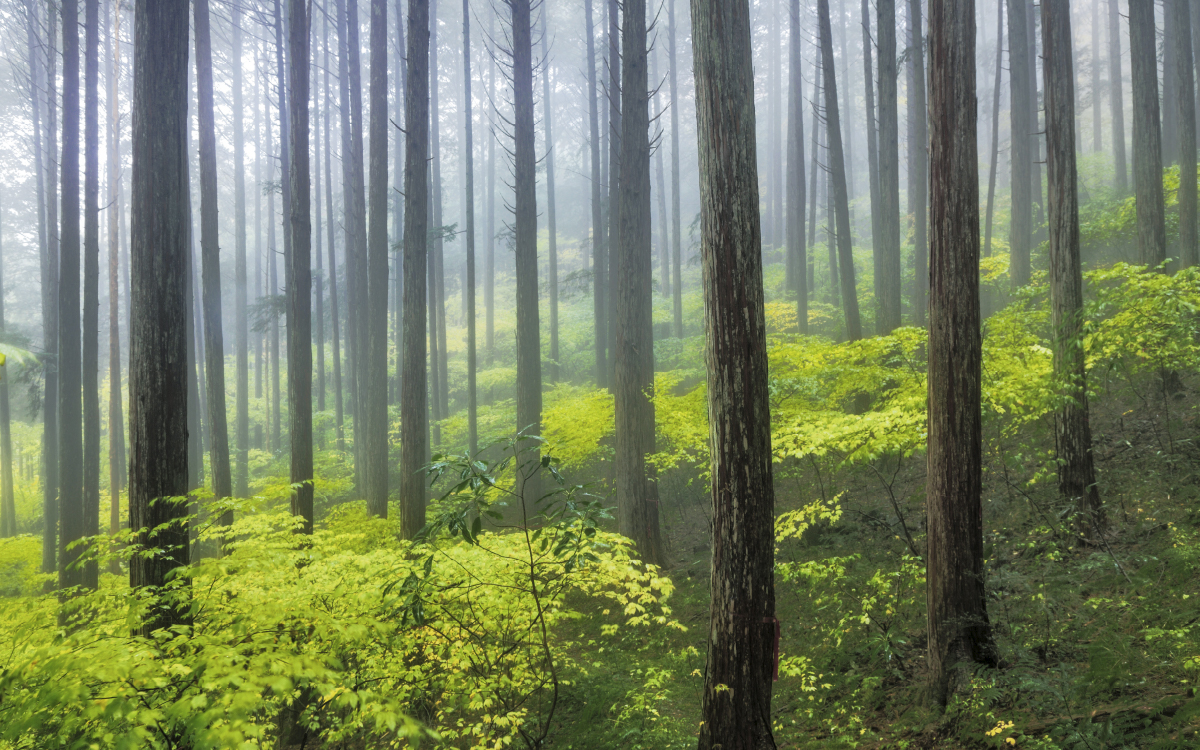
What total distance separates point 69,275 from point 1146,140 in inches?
753

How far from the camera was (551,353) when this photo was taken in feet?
77.5

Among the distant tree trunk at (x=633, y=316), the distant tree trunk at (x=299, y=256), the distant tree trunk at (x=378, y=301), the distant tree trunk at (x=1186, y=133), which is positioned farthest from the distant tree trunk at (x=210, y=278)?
the distant tree trunk at (x=1186, y=133)

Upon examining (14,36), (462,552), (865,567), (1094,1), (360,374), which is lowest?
(865,567)

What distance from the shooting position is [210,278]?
39.7 ft

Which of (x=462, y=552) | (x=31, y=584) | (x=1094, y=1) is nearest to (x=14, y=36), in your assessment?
(x=31, y=584)

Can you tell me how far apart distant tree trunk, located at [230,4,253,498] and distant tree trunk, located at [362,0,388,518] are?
10.5 metres

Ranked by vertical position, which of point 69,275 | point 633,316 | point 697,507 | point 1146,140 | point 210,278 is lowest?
point 697,507

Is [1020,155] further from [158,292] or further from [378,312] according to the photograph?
[158,292]

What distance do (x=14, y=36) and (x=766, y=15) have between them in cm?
3246

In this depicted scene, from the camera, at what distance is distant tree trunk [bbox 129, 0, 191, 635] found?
4461 mm

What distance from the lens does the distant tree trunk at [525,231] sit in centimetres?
1152

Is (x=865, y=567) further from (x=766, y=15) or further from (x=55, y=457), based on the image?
(x=766, y=15)

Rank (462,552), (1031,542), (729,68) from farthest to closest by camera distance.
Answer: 1. (1031,542)
2. (462,552)
3. (729,68)

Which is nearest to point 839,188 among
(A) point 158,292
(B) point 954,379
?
(B) point 954,379
